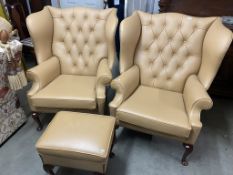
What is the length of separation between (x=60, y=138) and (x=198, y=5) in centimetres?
191

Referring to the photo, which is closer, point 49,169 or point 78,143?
point 78,143

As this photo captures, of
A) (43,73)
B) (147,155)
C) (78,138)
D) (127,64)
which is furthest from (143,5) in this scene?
(78,138)

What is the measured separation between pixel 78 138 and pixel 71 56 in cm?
103

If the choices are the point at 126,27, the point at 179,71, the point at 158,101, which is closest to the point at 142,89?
the point at 158,101

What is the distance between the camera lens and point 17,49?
5.27 feet

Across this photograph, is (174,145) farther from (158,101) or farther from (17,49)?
(17,49)

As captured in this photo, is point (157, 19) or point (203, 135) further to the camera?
point (203, 135)

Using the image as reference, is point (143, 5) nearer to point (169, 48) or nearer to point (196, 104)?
point (169, 48)

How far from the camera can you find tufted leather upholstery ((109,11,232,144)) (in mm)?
1466

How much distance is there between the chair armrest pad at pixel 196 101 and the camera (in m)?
1.41

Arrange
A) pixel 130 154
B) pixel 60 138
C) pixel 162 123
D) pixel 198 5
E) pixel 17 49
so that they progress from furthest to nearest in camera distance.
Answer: pixel 198 5 → pixel 130 154 → pixel 17 49 → pixel 162 123 → pixel 60 138

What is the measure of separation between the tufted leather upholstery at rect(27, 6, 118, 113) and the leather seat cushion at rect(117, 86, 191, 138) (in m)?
0.26

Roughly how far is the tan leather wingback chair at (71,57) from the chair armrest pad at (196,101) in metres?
0.64

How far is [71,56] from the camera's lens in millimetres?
2070
